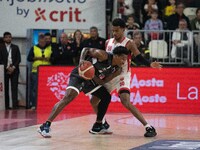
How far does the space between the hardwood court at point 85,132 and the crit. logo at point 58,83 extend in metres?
1.49

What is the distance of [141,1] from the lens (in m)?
21.9

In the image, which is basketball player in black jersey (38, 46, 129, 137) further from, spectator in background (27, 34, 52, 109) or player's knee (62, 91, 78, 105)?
spectator in background (27, 34, 52, 109)

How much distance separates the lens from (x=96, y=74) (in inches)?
478

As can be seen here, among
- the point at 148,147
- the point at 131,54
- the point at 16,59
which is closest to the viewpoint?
the point at 148,147

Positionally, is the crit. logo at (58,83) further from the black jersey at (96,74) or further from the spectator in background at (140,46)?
the black jersey at (96,74)

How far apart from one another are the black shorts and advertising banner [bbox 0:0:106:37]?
921 centimetres

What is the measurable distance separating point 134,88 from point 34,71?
3154 mm

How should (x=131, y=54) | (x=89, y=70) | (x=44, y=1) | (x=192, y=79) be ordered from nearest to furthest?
(x=89, y=70) < (x=131, y=54) < (x=192, y=79) < (x=44, y=1)

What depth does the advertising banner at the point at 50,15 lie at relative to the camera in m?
21.4

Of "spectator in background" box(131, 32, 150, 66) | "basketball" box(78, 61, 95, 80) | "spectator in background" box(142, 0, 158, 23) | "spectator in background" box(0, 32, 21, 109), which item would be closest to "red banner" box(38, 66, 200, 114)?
"spectator in background" box(131, 32, 150, 66)

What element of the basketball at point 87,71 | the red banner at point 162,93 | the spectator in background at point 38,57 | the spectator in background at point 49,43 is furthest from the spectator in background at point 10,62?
the basketball at point 87,71

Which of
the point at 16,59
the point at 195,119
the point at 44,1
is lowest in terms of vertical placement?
the point at 195,119

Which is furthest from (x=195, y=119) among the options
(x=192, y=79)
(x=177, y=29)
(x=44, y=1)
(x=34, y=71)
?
(x=44, y=1)

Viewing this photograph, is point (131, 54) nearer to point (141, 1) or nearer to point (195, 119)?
point (195, 119)
